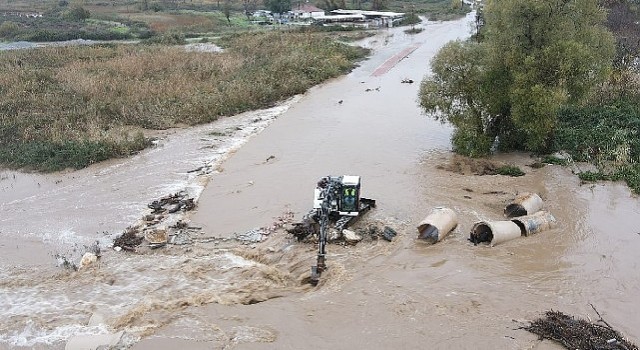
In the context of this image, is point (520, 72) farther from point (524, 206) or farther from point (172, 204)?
point (172, 204)

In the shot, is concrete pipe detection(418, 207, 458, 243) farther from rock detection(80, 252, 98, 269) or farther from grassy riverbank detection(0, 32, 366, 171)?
grassy riverbank detection(0, 32, 366, 171)

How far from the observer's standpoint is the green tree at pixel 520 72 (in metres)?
16.3

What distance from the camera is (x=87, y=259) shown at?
11953 mm

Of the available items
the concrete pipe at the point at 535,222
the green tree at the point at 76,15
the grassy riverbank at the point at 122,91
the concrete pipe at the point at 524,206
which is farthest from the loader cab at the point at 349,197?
the green tree at the point at 76,15

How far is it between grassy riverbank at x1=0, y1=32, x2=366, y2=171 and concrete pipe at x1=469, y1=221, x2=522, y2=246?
12.5 metres

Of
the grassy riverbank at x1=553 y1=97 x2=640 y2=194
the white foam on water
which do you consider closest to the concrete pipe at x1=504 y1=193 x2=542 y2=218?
the grassy riverbank at x1=553 y1=97 x2=640 y2=194

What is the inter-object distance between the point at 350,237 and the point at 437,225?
76.6 inches

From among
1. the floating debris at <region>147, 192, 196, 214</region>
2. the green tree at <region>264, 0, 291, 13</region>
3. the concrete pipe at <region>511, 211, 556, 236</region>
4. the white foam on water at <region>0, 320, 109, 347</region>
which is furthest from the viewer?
Result: the green tree at <region>264, 0, 291, 13</region>

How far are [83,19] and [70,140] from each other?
48300mm

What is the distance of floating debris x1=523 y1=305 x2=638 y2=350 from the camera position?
8.40 m

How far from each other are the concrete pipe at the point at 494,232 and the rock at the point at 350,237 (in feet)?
8.26

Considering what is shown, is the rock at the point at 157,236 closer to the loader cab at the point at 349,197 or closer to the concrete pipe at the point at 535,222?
the loader cab at the point at 349,197

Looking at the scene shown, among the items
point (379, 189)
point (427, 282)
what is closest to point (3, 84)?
point (379, 189)

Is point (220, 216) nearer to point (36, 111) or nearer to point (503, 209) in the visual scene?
point (503, 209)
